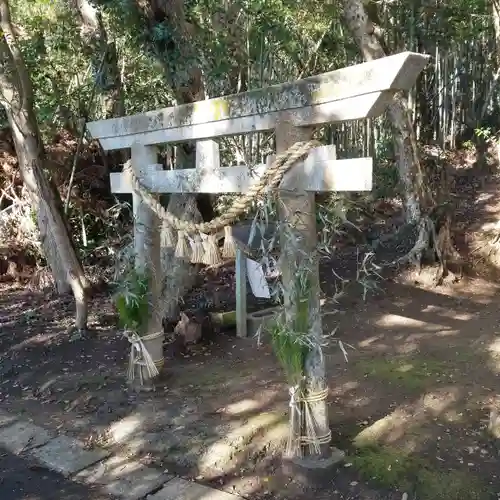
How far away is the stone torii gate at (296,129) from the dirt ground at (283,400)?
16.7 inches

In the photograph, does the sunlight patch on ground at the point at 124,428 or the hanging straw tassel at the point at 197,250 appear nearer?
the sunlight patch on ground at the point at 124,428

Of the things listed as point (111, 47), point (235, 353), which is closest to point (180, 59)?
point (111, 47)

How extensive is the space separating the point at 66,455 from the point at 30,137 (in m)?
3.25

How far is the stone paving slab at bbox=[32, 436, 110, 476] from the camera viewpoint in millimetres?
3143

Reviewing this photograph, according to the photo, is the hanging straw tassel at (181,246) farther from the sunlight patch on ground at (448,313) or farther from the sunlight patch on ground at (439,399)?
the sunlight patch on ground at (448,313)

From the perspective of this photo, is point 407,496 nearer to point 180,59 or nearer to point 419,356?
point 419,356

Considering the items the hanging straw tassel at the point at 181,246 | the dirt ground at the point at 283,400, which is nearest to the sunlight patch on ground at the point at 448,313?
the dirt ground at the point at 283,400

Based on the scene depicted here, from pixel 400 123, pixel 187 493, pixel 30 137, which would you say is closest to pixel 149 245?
pixel 187 493

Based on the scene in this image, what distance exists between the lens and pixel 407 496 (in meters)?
2.53

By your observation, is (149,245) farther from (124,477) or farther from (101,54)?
(101,54)

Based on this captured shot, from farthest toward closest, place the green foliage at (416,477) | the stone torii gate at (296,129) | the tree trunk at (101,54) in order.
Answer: the tree trunk at (101,54), the green foliage at (416,477), the stone torii gate at (296,129)

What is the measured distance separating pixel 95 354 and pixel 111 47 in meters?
3.69

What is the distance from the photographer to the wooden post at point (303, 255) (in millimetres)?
2725

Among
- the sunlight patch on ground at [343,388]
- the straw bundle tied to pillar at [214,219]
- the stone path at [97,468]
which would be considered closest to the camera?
the straw bundle tied to pillar at [214,219]
